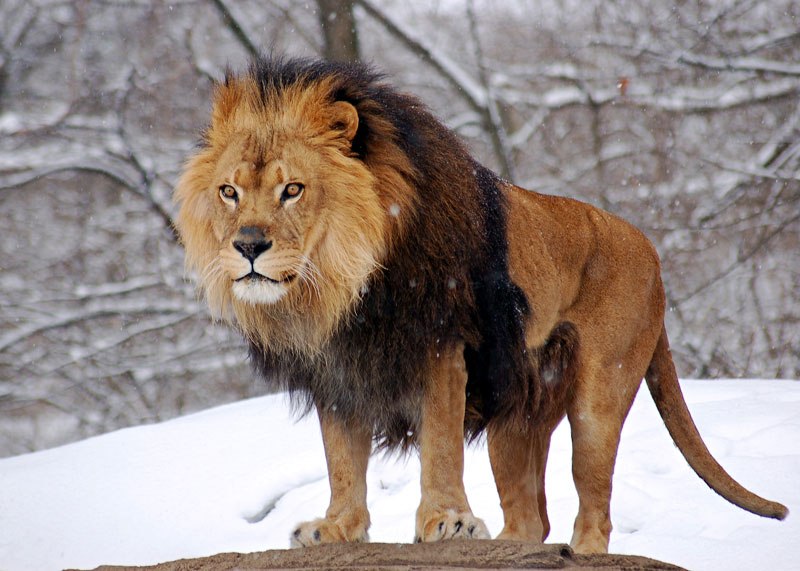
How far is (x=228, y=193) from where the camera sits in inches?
123

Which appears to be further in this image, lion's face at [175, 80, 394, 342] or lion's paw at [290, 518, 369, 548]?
lion's paw at [290, 518, 369, 548]

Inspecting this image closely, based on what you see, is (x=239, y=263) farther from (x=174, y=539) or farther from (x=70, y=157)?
(x=70, y=157)

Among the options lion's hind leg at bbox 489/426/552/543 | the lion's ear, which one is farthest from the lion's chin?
lion's hind leg at bbox 489/426/552/543

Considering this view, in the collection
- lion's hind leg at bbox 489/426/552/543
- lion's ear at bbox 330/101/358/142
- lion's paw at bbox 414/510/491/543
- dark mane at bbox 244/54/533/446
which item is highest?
lion's ear at bbox 330/101/358/142

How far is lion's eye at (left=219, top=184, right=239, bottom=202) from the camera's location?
10.2 feet

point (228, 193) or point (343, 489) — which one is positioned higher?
point (228, 193)

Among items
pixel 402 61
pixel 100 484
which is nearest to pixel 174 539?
pixel 100 484

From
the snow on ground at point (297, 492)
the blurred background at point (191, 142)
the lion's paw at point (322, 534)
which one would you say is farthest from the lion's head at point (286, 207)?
the blurred background at point (191, 142)

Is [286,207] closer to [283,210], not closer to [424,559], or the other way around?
[283,210]

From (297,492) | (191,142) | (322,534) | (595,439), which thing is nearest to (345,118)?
(322,534)

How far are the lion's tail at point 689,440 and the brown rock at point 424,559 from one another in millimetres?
1163

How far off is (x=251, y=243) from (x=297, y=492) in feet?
8.79

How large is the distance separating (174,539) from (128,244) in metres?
6.96

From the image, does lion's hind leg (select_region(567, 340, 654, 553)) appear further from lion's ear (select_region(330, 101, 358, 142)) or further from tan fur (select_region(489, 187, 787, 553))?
lion's ear (select_region(330, 101, 358, 142))
